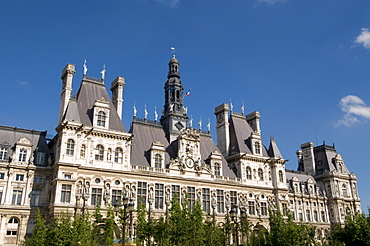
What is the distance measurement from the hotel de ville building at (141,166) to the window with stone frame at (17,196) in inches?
3.3

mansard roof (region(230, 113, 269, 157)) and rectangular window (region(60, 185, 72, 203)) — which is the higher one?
mansard roof (region(230, 113, 269, 157))

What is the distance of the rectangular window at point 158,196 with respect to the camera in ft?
163

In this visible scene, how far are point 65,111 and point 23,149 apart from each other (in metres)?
6.74

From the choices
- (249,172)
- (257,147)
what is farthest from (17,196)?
(257,147)

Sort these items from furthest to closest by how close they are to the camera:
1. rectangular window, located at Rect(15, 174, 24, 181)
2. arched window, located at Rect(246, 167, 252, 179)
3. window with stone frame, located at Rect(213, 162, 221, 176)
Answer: arched window, located at Rect(246, 167, 252, 179), window with stone frame, located at Rect(213, 162, 221, 176), rectangular window, located at Rect(15, 174, 24, 181)

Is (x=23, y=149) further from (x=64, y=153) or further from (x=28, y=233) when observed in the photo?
(x=28, y=233)

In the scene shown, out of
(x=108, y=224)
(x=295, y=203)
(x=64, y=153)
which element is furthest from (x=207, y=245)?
(x=295, y=203)

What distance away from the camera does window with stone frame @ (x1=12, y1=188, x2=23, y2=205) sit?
43.8m

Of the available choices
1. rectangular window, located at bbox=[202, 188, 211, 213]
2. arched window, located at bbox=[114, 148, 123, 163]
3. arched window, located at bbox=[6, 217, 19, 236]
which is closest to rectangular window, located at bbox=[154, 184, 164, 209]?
arched window, located at bbox=[114, 148, 123, 163]

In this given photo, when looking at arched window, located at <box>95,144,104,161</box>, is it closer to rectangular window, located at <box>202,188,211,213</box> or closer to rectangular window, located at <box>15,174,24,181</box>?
rectangular window, located at <box>15,174,24,181</box>

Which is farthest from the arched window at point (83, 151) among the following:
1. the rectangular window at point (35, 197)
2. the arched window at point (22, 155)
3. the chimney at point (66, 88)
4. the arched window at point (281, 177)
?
the arched window at point (281, 177)

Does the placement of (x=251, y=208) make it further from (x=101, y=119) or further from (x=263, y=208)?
(x=101, y=119)

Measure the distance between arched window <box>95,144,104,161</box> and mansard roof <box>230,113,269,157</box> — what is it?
917 inches

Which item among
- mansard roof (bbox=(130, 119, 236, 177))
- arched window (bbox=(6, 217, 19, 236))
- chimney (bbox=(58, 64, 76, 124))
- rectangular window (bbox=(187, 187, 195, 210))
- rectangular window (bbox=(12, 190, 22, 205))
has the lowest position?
arched window (bbox=(6, 217, 19, 236))
